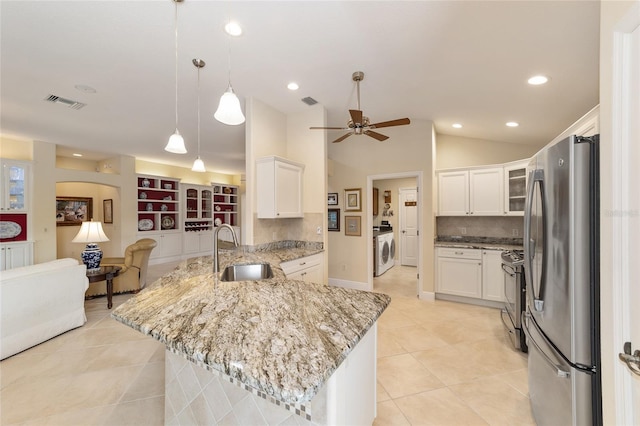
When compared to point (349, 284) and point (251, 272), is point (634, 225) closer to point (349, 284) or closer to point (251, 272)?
point (251, 272)

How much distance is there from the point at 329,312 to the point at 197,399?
88 centimetres

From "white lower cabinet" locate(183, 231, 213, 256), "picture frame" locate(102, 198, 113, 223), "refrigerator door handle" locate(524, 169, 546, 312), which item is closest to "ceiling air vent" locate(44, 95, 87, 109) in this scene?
"picture frame" locate(102, 198, 113, 223)

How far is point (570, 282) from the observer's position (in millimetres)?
1332

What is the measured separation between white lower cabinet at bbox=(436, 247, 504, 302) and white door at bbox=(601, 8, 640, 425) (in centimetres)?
316

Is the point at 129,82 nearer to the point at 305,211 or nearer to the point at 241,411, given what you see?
the point at 305,211

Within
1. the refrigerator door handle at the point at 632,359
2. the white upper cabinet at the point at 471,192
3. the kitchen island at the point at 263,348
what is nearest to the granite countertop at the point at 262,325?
the kitchen island at the point at 263,348

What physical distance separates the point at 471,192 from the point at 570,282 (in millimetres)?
3295

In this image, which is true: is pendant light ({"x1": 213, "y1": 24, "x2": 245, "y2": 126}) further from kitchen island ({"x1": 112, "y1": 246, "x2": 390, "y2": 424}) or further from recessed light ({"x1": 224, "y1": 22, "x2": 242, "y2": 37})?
kitchen island ({"x1": 112, "y1": 246, "x2": 390, "y2": 424})

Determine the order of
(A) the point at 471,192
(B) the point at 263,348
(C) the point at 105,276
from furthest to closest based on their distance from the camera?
(A) the point at 471,192 < (C) the point at 105,276 < (B) the point at 263,348

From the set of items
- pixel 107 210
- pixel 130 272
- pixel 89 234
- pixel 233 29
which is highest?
pixel 233 29

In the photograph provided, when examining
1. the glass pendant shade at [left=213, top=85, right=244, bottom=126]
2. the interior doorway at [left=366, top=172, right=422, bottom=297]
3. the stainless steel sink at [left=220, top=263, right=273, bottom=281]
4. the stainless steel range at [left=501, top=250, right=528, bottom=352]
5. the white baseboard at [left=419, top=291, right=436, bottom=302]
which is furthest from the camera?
the interior doorway at [left=366, top=172, right=422, bottom=297]

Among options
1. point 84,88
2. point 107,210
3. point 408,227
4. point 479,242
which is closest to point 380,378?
point 479,242

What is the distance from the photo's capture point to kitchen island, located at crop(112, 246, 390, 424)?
2.71 ft

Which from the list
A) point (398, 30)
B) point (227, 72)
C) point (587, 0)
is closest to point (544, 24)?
point (587, 0)
